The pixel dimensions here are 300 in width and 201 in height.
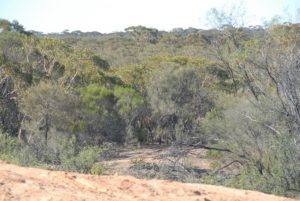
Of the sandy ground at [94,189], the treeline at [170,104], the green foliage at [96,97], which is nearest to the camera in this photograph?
the sandy ground at [94,189]

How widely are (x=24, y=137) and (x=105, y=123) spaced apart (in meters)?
5.03

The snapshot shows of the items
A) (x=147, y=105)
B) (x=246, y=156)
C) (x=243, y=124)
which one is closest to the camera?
(x=246, y=156)

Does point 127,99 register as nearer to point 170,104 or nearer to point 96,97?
point 96,97

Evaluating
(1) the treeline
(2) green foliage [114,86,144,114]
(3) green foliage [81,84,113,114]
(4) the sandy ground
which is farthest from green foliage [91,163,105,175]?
(2) green foliage [114,86,144,114]

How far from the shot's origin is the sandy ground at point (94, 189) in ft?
20.5

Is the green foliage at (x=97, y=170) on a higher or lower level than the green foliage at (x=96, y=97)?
lower

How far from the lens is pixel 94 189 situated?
6648mm

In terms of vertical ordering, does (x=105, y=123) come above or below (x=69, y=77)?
below

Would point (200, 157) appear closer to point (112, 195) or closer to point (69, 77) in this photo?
point (69, 77)

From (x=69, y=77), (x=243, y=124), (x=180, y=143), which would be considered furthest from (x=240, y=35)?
(x=69, y=77)

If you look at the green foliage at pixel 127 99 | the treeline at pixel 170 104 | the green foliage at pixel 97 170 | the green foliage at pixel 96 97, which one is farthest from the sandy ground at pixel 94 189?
the green foliage at pixel 127 99

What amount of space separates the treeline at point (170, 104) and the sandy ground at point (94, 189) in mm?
4843

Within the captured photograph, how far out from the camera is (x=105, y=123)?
25328 millimetres

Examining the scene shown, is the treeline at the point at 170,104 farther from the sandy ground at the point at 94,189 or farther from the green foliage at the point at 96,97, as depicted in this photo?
the sandy ground at the point at 94,189
